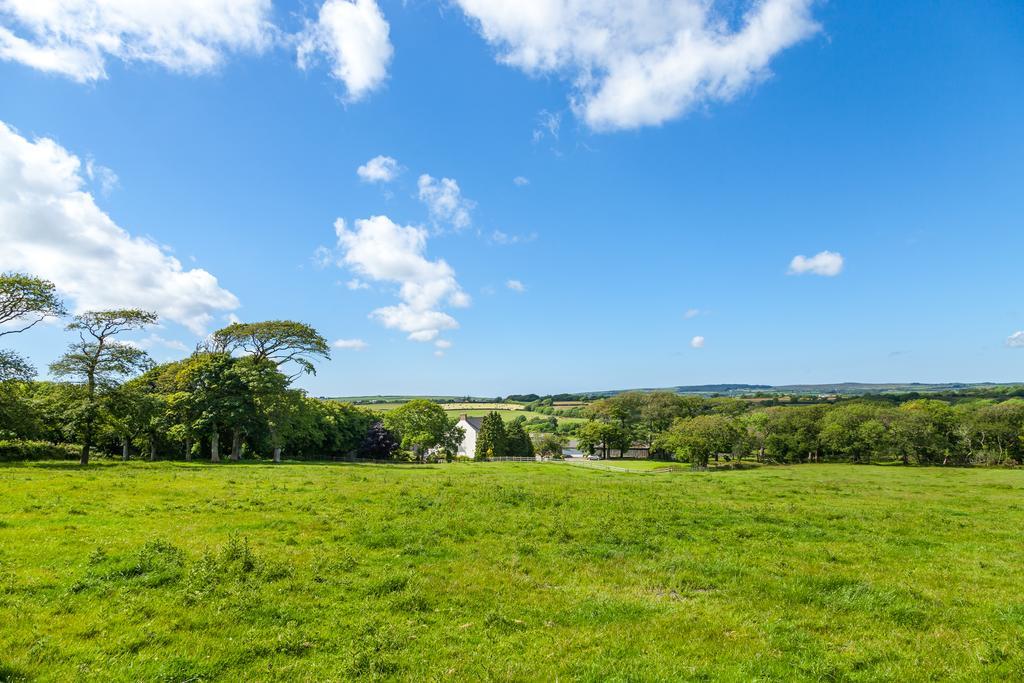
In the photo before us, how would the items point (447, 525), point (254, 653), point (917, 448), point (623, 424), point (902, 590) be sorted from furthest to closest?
point (623, 424), point (917, 448), point (447, 525), point (902, 590), point (254, 653)

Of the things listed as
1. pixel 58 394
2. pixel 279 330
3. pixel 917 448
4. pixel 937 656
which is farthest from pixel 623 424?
pixel 937 656

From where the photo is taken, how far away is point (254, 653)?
6895 millimetres

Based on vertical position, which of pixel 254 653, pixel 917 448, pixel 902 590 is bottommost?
pixel 917 448

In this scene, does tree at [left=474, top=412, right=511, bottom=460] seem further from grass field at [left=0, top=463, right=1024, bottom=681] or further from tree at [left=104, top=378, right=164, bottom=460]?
grass field at [left=0, top=463, right=1024, bottom=681]

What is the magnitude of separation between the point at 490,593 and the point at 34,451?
50831 mm

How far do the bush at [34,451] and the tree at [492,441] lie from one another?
2094 inches

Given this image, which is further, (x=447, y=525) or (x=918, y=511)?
(x=918, y=511)

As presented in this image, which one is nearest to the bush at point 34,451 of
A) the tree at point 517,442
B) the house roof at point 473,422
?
the tree at point 517,442

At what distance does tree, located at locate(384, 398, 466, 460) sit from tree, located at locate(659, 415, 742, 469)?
3950 cm

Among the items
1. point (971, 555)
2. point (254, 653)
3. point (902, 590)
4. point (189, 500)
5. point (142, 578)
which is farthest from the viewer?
point (189, 500)

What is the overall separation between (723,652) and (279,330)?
49232 mm

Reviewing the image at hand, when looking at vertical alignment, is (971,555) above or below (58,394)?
below

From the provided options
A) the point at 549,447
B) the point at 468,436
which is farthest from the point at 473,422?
the point at 549,447

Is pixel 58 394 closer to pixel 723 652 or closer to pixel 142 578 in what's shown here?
pixel 142 578
